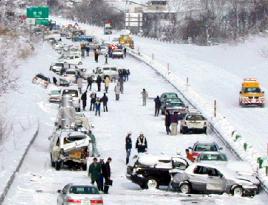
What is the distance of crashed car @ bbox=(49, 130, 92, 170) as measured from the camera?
3422 centimetres

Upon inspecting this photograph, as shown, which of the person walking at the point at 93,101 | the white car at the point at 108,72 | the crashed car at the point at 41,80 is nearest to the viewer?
the person walking at the point at 93,101

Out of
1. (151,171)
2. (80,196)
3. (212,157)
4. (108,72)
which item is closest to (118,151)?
(212,157)

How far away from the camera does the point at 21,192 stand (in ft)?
95.2

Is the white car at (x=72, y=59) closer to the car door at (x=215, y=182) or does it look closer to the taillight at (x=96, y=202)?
the car door at (x=215, y=182)

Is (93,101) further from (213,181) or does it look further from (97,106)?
(213,181)

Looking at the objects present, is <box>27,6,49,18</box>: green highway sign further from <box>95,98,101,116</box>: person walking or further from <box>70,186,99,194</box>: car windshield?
<box>70,186,99,194</box>: car windshield

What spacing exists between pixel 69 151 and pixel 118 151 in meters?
5.78

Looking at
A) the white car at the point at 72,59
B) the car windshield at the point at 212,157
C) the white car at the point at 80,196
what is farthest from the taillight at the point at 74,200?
the white car at the point at 72,59

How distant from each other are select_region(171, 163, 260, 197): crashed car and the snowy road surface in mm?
321

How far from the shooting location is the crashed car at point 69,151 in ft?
112

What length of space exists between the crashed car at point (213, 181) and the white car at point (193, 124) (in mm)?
13722

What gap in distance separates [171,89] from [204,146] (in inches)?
1103

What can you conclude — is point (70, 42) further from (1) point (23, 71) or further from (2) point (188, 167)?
(2) point (188, 167)

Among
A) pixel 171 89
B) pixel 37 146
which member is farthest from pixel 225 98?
pixel 37 146
